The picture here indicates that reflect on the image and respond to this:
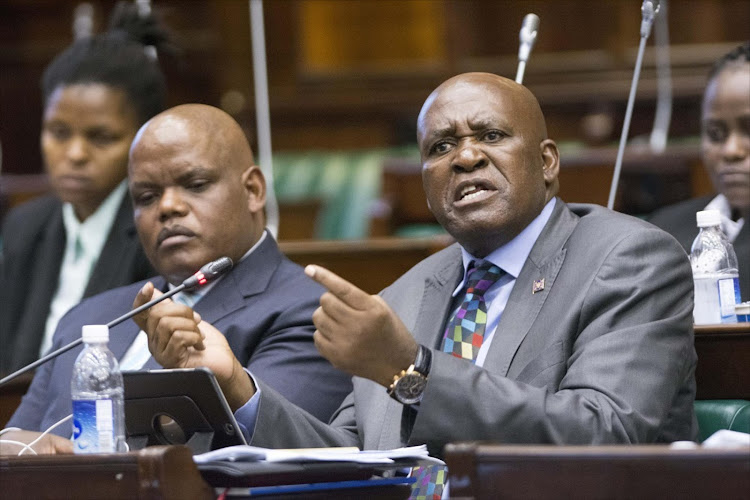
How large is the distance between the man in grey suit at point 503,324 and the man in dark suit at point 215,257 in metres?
0.21

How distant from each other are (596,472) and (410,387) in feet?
1.54

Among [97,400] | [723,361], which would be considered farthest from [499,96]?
[97,400]

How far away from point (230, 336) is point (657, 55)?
4.69 m

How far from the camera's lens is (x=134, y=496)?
185cm

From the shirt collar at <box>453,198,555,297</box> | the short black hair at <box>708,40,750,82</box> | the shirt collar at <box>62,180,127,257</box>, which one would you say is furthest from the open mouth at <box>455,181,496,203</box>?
the shirt collar at <box>62,180,127,257</box>

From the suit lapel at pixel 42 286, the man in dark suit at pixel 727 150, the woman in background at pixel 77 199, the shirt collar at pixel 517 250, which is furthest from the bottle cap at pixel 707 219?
the suit lapel at pixel 42 286

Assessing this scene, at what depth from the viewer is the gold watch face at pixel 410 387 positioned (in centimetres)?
207

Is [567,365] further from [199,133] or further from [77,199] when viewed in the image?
[77,199]

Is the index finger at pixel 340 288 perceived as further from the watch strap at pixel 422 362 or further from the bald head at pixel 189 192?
the bald head at pixel 189 192

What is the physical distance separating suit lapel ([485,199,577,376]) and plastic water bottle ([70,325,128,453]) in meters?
0.69

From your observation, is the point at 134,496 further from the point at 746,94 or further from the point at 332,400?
the point at 746,94

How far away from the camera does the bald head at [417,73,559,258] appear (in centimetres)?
253

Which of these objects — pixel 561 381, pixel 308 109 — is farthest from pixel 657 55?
pixel 561 381

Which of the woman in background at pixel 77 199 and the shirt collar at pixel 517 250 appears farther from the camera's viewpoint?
the woman in background at pixel 77 199
